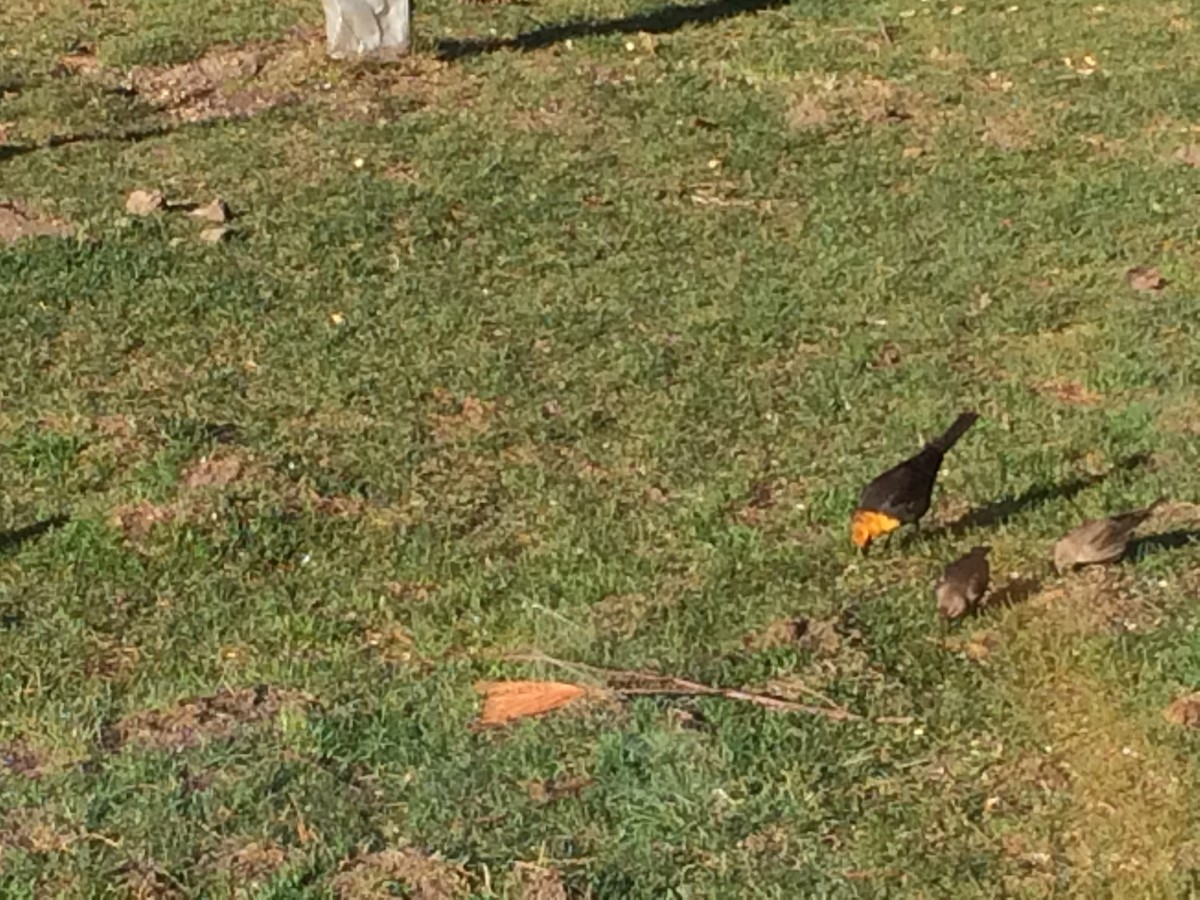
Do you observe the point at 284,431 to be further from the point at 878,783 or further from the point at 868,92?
the point at 868,92

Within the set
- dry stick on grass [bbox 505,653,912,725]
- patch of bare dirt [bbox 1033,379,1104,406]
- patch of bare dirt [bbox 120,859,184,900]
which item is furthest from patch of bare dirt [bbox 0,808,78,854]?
patch of bare dirt [bbox 1033,379,1104,406]

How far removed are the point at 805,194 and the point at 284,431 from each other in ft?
8.99

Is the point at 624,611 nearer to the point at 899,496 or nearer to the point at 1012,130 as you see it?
the point at 899,496

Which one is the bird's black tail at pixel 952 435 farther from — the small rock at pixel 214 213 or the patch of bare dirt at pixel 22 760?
the small rock at pixel 214 213

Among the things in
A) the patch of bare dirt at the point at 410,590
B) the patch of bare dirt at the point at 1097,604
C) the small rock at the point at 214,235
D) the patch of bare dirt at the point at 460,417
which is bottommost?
the small rock at the point at 214,235

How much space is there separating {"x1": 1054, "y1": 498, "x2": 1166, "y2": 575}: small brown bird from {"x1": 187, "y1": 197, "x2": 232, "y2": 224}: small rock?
3.58 metres

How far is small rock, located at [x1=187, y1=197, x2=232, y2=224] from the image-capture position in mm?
7352

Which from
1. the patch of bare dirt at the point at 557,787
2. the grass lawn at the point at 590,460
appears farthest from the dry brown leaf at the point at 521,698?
the patch of bare dirt at the point at 557,787

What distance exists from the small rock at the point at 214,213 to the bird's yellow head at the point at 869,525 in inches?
125

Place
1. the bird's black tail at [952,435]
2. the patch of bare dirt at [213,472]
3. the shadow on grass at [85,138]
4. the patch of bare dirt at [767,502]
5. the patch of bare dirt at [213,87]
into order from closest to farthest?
the bird's black tail at [952,435], the patch of bare dirt at [767,502], the patch of bare dirt at [213,472], the shadow on grass at [85,138], the patch of bare dirt at [213,87]

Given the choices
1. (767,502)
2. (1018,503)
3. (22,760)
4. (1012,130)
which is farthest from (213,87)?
(22,760)

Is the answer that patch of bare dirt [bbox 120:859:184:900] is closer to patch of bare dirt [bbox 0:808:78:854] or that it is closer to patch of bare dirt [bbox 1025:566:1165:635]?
patch of bare dirt [bbox 0:808:78:854]

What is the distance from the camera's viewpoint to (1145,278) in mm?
6875

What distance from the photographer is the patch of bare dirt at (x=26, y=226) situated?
720 centimetres
